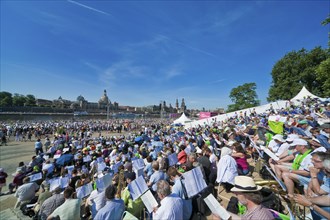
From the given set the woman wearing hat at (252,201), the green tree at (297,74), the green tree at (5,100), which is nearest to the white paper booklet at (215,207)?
the woman wearing hat at (252,201)

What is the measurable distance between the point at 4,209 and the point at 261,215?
8.61 metres

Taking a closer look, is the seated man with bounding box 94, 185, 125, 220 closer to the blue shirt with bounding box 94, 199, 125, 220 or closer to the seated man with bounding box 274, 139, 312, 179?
the blue shirt with bounding box 94, 199, 125, 220

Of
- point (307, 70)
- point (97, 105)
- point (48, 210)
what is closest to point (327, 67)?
point (48, 210)

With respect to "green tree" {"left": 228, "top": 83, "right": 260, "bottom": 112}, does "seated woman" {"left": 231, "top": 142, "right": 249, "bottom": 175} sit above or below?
→ below

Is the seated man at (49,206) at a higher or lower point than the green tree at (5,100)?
lower

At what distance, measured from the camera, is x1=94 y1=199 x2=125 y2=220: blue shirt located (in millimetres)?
2859

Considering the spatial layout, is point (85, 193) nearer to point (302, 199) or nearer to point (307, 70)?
point (302, 199)

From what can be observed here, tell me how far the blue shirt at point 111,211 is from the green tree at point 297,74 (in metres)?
42.6

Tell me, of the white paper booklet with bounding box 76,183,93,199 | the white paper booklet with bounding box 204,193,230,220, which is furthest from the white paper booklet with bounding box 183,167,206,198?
the white paper booklet with bounding box 76,183,93,199

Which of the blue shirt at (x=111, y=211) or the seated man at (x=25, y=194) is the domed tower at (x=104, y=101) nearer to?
the seated man at (x=25, y=194)

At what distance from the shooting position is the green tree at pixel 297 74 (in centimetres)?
3319

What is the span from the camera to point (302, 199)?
8.10 ft

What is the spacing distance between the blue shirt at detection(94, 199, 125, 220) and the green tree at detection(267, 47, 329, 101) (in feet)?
140

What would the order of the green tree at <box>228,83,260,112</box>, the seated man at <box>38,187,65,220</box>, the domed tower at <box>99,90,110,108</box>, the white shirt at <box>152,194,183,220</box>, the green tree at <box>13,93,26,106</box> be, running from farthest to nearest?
the domed tower at <box>99,90,110,108</box> → the green tree at <box>13,93,26,106</box> → the green tree at <box>228,83,260,112</box> → the seated man at <box>38,187,65,220</box> → the white shirt at <box>152,194,183,220</box>
